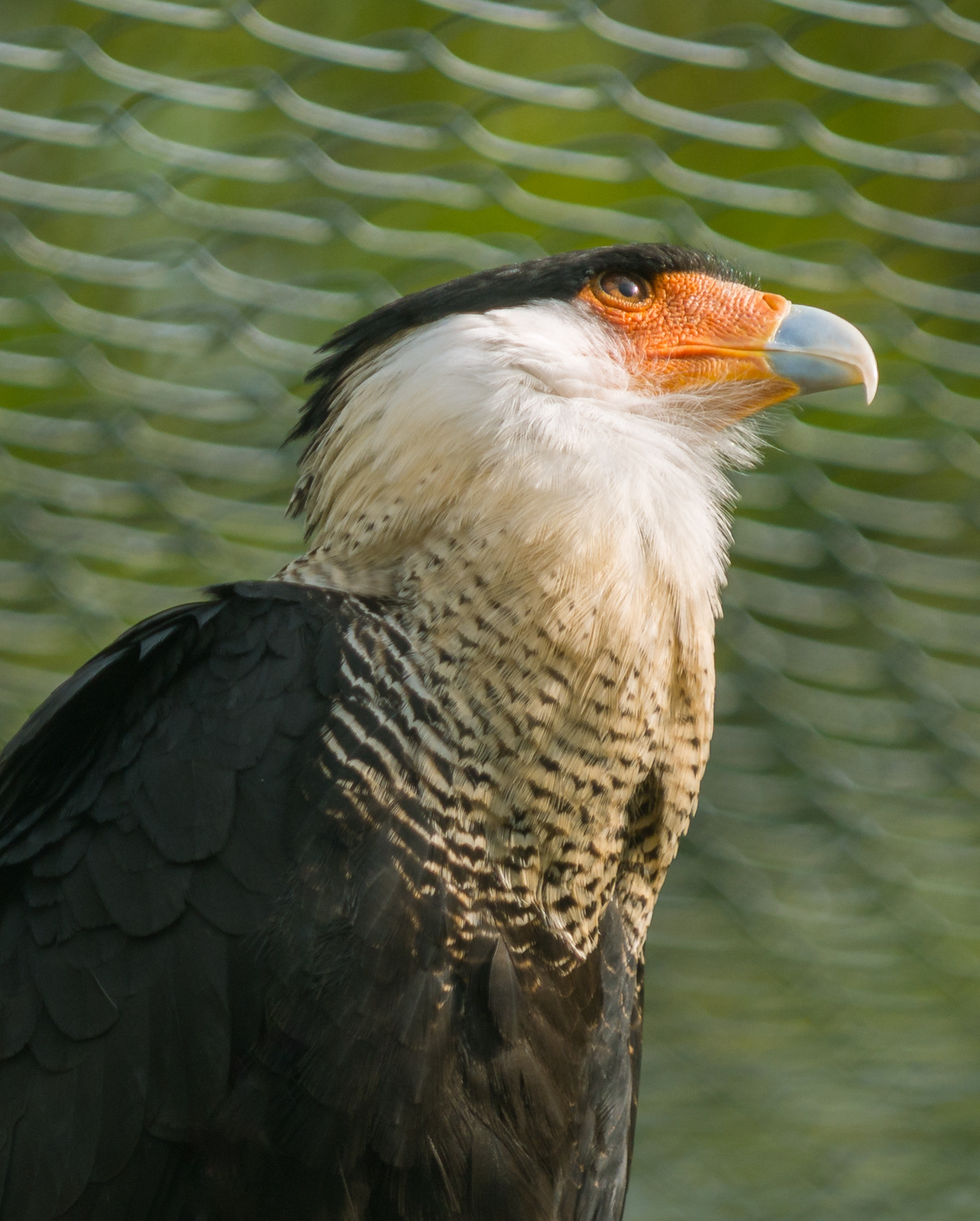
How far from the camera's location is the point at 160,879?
6.41 feet

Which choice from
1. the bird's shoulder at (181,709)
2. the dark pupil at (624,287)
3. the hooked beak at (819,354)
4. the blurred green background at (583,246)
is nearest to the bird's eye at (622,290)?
the dark pupil at (624,287)

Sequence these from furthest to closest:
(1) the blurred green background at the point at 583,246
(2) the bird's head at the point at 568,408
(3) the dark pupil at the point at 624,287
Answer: (1) the blurred green background at the point at 583,246 → (3) the dark pupil at the point at 624,287 → (2) the bird's head at the point at 568,408

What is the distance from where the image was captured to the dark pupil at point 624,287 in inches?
94.7

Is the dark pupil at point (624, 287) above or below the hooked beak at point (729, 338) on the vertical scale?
above

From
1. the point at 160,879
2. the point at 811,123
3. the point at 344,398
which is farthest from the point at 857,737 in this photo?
the point at 160,879

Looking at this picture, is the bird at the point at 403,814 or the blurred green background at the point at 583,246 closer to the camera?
the bird at the point at 403,814

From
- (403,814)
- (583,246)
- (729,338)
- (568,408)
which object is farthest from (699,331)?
(583,246)

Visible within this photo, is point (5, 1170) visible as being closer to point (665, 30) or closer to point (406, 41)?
point (406, 41)

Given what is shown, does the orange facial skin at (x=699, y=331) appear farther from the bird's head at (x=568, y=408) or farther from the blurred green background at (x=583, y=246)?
the blurred green background at (x=583, y=246)

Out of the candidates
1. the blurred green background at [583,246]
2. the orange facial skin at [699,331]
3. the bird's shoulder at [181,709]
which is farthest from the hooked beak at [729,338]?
the bird's shoulder at [181,709]

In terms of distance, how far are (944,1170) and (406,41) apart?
588cm

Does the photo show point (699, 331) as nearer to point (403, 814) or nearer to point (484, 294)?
point (484, 294)

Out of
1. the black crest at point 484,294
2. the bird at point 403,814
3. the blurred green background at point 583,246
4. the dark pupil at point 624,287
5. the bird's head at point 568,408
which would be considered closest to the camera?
the bird at point 403,814

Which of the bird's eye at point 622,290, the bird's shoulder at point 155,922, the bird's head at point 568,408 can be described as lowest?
the bird's shoulder at point 155,922
